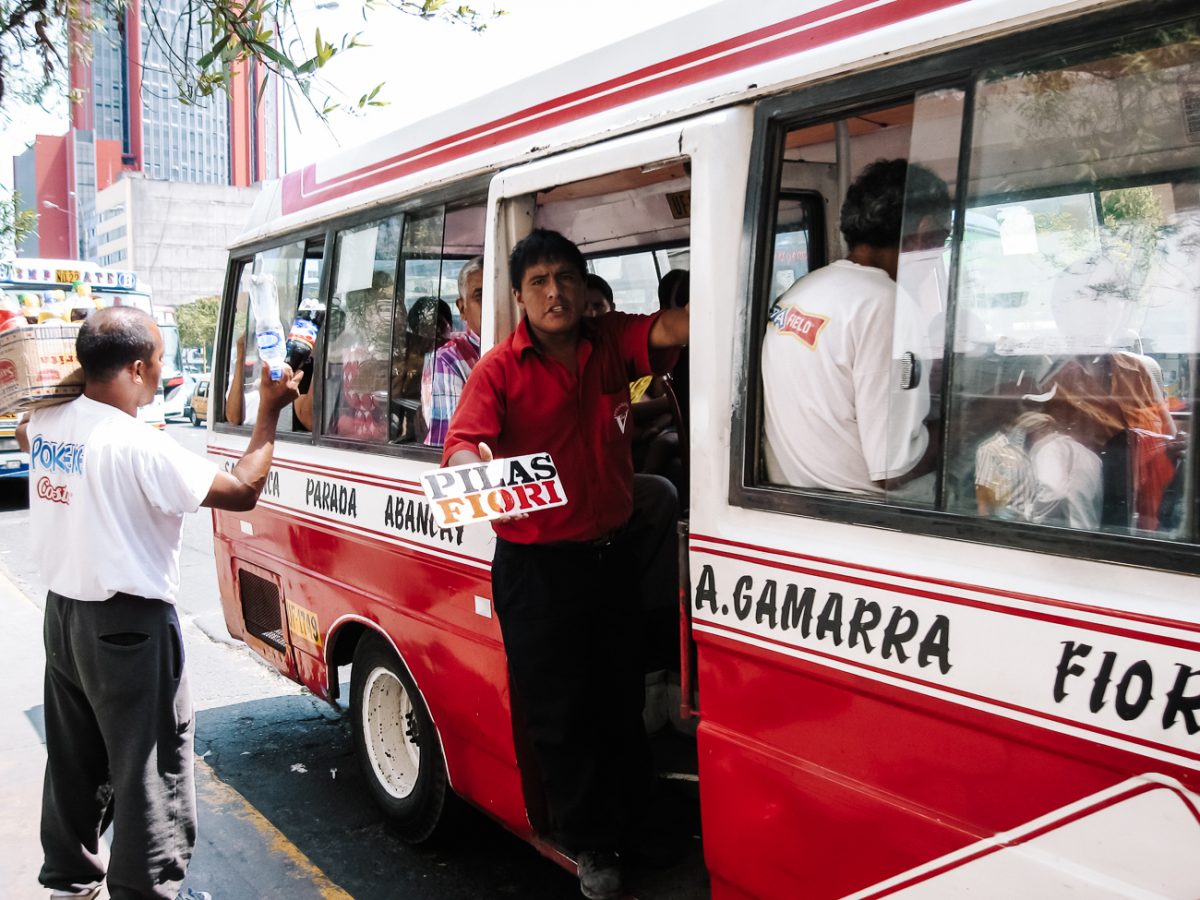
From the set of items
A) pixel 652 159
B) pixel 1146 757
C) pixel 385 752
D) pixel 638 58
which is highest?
pixel 638 58

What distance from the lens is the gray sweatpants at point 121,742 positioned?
2.93 m

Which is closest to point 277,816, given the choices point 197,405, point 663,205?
point 663,205

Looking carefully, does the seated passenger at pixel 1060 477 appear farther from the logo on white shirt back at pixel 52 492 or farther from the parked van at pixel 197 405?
the parked van at pixel 197 405

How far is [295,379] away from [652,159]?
1408mm

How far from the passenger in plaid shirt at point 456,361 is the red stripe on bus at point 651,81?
43 cm

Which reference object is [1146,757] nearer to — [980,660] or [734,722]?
[980,660]

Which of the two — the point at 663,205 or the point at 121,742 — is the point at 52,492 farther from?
the point at 663,205

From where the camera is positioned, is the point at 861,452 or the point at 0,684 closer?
the point at 861,452

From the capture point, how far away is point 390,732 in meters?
4.12

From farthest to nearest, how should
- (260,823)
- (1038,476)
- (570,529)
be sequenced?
(260,823)
(570,529)
(1038,476)

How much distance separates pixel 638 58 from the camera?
8.85ft

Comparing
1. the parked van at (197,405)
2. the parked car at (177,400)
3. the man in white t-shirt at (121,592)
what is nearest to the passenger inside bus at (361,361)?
the man in white t-shirt at (121,592)

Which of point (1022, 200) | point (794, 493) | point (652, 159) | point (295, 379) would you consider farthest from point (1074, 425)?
point (295, 379)

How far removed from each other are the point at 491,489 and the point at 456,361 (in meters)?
1.22
